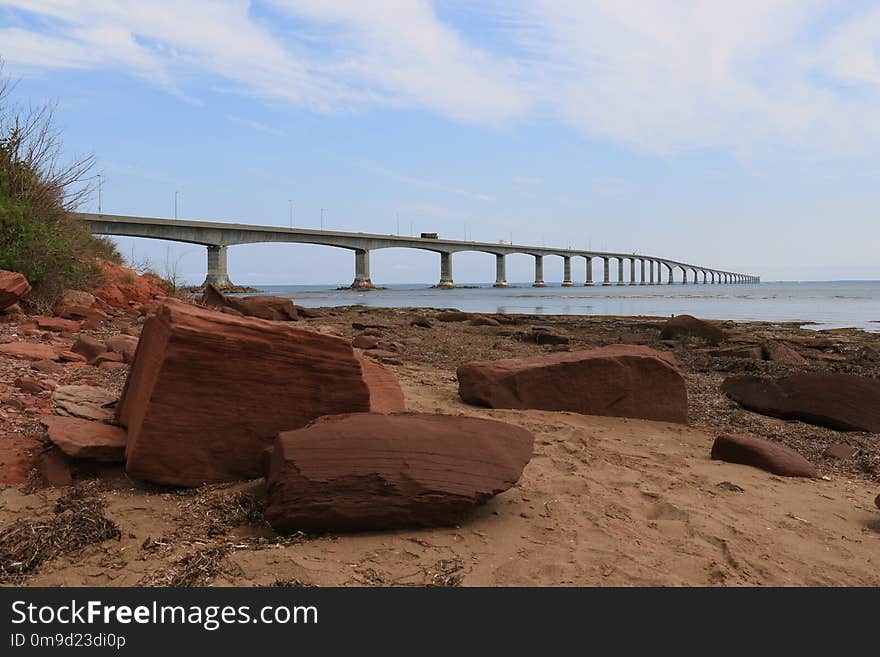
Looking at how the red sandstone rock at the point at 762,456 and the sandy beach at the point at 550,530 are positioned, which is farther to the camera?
the red sandstone rock at the point at 762,456

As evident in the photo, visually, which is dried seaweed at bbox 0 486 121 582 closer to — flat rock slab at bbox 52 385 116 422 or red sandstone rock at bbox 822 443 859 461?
flat rock slab at bbox 52 385 116 422

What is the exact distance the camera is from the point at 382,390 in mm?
5633

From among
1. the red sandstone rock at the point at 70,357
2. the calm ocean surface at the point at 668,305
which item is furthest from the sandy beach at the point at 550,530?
the calm ocean surface at the point at 668,305

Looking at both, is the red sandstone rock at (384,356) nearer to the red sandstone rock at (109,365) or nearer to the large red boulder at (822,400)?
the red sandstone rock at (109,365)

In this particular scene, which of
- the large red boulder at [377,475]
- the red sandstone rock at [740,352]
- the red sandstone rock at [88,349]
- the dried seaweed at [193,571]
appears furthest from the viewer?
the red sandstone rock at [740,352]

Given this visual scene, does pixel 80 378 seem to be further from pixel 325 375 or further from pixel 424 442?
pixel 424 442

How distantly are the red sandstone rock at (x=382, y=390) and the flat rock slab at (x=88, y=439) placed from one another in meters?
1.81

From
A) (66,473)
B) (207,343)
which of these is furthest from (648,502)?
(66,473)

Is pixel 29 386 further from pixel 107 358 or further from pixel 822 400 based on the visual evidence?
pixel 822 400

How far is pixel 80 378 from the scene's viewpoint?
6156mm

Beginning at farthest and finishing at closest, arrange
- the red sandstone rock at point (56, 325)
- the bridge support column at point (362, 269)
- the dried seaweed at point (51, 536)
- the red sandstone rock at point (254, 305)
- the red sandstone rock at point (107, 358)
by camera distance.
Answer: the bridge support column at point (362, 269)
the red sandstone rock at point (254, 305)
the red sandstone rock at point (56, 325)
the red sandstone rock at point (107, 358)
the dried seaweed at point (51, 536)

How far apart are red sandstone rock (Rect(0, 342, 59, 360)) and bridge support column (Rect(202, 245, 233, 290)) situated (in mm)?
52636

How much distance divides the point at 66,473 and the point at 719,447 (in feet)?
15.8

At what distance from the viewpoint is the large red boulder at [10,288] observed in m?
9.05
